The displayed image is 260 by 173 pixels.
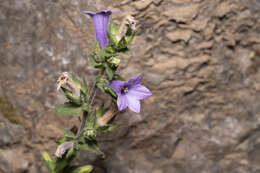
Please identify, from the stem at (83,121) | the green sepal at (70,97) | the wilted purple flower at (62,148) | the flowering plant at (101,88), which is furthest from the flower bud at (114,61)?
the wilted purple flower at (62,148)

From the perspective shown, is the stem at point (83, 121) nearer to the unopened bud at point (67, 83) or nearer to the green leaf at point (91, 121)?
the green leaf at point (91, 121)

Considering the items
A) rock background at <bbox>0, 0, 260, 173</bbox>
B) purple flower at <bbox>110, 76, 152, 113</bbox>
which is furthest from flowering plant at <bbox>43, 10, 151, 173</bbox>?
rock background at <bbox>0, 0, 260, 173</bbox>

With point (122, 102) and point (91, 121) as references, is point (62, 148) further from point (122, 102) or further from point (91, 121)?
point (122, 102)

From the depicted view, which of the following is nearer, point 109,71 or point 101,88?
point 109,71

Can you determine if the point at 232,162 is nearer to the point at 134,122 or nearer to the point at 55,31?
the point at 134,122

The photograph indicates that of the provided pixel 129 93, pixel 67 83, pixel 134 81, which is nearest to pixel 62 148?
pixel 67 83

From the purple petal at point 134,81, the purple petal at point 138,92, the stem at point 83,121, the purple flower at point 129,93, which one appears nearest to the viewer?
the purple petal at point 134,81

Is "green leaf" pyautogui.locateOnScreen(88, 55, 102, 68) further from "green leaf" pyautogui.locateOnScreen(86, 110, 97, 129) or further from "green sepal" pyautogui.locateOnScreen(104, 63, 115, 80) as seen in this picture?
"green leaf" pyautogui.locateOnScreen(86, 110, 97, 129)

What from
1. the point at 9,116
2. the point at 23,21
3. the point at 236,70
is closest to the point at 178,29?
the point at 236,70
